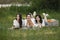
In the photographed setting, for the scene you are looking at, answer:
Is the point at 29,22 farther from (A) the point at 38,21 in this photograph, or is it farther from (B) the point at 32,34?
(B) the point at 32,34

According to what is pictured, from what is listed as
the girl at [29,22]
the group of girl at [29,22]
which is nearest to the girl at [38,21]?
the group of girl at [29,22]

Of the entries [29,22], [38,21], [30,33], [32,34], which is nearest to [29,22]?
[29,22]

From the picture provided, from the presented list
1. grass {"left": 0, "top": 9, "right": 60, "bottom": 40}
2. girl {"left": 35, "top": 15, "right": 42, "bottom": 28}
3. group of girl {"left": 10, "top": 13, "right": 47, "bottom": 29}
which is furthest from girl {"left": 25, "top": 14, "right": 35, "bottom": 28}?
grass {"left": 0, "top": 9, "right": 60, "bottom": 40}

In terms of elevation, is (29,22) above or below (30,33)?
above

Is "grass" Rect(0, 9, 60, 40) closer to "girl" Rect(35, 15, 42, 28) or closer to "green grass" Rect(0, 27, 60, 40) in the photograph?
"green grass" Rect(0, 27, 60, 40)

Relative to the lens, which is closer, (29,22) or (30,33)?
(30,33)

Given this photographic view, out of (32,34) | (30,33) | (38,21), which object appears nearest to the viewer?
(32,34)

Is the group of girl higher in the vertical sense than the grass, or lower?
higher

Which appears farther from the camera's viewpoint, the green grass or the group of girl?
the group of girl

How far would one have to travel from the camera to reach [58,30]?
36.4ft

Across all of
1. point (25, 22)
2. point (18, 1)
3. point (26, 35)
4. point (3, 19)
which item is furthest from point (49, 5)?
point (26, 35)

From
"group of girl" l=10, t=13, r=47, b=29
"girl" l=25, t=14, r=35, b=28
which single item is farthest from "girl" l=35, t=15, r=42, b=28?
"girl" l=25, t=14, r=35, b=28

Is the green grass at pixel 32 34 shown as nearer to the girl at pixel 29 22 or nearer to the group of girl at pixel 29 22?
the group of girl at pixel 29 22

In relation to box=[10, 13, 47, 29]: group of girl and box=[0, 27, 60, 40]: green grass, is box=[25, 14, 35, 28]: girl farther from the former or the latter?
box=[0, 27, 60, 40]: green grass
